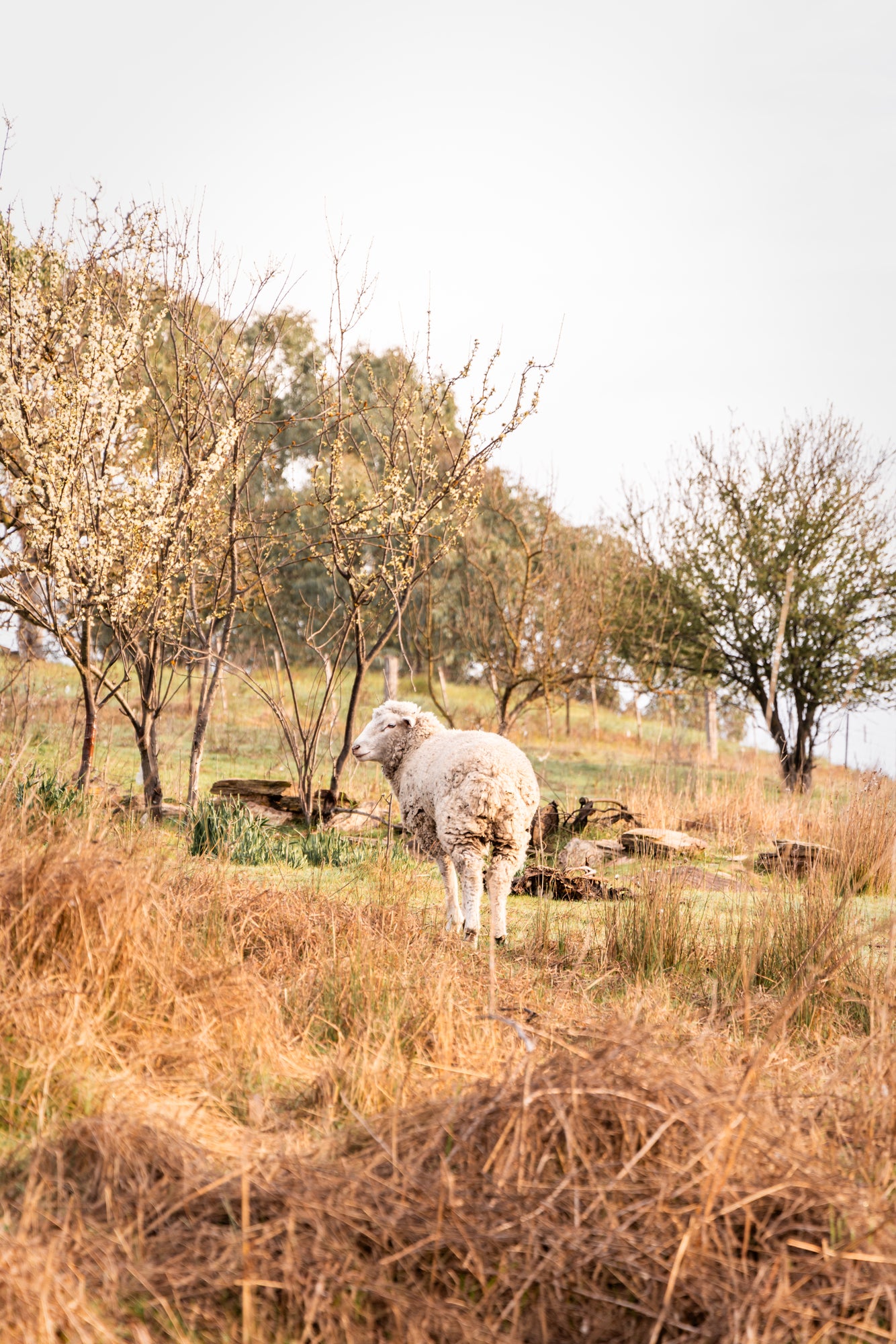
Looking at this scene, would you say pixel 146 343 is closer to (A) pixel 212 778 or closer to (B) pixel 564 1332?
(A) pixel 212 778

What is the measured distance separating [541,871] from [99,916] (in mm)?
3462

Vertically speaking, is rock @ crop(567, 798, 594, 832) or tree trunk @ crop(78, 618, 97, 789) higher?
tree trunk @ crop(78, 618, 97, 789)

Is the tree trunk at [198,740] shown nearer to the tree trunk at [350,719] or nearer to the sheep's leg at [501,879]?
the tree trunk at [350,719]

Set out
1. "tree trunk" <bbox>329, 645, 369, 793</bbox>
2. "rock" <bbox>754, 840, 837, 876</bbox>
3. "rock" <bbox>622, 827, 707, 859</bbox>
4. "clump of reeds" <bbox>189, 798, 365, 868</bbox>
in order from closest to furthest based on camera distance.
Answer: "clump of reeds" <bbox>189, 798, 365, 868</bbox>, "rock" <bbox>754, 840, 837, 876</bbox>, "rock" <bbox>622, 827, 707, 859</bbox>, "tree trunk" <bbox>329, 645, 369, 793</bbox>

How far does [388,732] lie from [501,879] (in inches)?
55.5

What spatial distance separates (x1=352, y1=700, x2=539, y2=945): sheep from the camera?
5.74m

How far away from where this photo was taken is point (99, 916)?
380cm

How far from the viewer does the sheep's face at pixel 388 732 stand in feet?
22.3

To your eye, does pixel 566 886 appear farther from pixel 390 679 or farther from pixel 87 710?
pixel 390 679

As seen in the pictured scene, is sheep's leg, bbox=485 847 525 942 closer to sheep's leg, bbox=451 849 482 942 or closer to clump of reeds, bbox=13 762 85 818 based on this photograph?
sheep's leg, bbox=451 849 482 942

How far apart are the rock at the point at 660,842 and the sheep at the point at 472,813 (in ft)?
10.1

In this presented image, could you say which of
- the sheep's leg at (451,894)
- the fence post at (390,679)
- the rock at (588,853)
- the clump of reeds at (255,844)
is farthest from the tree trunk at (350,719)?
the sheep's leg at (451,894)

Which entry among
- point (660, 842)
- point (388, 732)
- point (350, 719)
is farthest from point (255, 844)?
point (660, 842)

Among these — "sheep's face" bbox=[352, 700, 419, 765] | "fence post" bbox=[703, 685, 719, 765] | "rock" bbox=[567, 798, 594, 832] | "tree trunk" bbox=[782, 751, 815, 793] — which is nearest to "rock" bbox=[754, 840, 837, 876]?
"rock" bbox=[567, 798, 594, 832]
